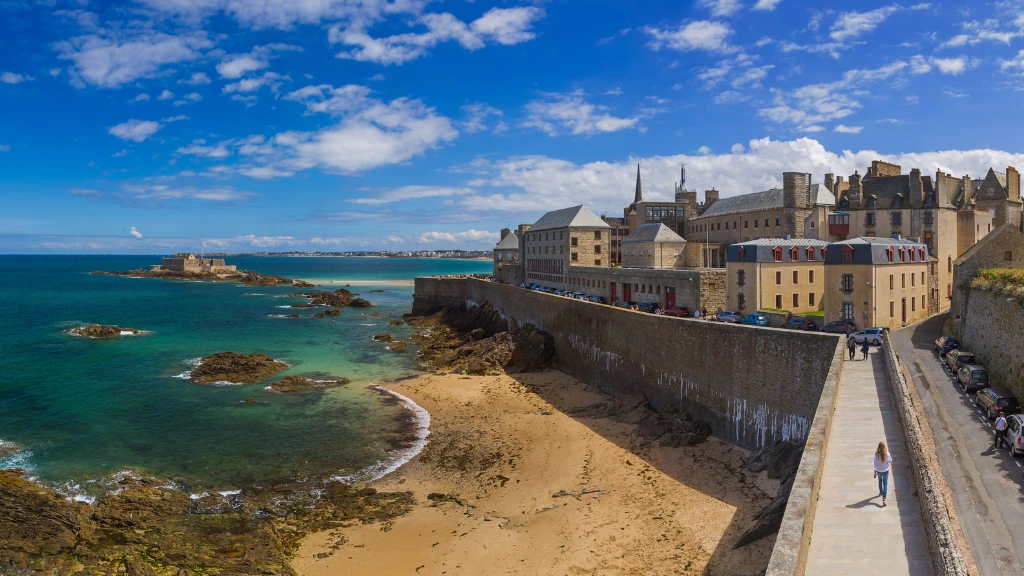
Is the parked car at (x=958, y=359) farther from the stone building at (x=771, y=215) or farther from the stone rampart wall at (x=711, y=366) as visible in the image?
the stone building at (x=771, y=215)

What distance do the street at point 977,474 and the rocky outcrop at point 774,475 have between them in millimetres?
3480

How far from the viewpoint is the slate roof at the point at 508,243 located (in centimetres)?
7906

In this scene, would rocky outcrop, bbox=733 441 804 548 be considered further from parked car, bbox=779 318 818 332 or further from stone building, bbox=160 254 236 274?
stone building, bbox=160 254 236 274

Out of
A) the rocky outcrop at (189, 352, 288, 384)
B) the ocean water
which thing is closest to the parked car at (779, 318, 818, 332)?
the ocean water

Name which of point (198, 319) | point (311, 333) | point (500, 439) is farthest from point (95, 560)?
point (198, 319)

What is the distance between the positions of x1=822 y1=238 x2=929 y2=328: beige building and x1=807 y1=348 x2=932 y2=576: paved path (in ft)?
48.9

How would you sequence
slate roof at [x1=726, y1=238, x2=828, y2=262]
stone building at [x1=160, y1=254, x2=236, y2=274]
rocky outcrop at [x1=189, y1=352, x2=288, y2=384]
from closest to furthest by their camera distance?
1. slate roof at [x1=726, y1=238, x2=828, y2=262]
2. rocky outcrop at [x1=189, y1=352, x2=288, y2=384]
3. stone building at [x1=160, y1=254, x2=236, y2=274]

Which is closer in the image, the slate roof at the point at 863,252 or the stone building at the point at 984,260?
the slate roof at the point at 863,252

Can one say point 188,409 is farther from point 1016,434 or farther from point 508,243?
point 508,243

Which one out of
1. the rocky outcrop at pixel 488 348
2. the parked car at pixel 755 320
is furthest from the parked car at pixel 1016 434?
the rocky outcrop at pixel 488 348

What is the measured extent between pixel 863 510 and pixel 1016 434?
8541 millimetres

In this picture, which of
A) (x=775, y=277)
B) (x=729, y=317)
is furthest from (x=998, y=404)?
(x=775, y=277)

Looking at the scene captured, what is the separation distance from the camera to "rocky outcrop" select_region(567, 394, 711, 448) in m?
23.8

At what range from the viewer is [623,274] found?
46.1 metres
